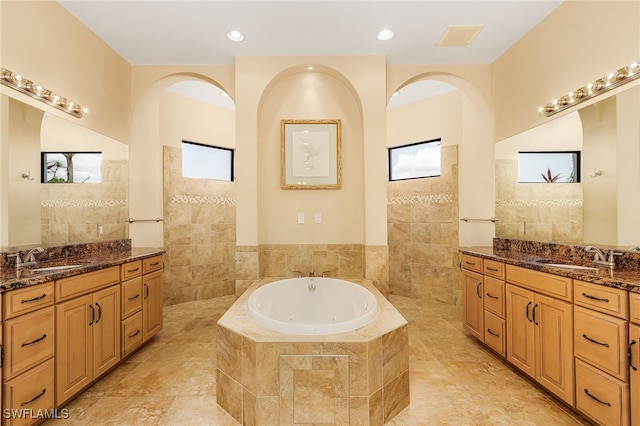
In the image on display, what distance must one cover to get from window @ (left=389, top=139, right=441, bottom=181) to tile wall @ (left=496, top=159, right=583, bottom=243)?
3.83 ft

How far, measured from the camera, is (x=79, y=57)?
2.32 m

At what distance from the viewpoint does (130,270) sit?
2193 millimetres

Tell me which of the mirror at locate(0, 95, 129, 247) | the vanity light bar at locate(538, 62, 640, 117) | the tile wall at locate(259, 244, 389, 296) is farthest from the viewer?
the tile wall at locate(259, 244, 389, 296)

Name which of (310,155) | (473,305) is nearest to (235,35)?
(310,155)

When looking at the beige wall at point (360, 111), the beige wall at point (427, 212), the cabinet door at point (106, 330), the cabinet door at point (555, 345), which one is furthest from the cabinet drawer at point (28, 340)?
the beige wall at point (427, 212)

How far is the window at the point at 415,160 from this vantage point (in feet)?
12.5

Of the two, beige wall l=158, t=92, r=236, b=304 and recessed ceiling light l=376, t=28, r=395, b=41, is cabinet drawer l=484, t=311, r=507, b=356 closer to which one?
recessed ceiling light l=376, t=28, r=395, b=41

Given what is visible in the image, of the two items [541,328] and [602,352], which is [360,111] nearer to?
[541,328]

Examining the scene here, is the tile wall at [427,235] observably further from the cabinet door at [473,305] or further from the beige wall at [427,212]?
the cabinet door at [473,305]

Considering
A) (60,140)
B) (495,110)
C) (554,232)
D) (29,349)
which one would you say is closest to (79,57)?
(60,140)

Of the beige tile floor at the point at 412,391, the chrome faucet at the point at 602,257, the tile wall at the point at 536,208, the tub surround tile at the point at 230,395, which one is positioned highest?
the tile wall at the point at 536,208

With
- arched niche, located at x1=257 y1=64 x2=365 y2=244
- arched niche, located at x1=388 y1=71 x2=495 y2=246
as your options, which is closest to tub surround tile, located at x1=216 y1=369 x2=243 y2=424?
arched niche, located at x1=257 y1=64 x2=365 y2=244

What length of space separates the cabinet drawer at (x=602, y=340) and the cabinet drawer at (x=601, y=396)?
0.05 metres

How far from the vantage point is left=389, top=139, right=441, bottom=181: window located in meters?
3.81
